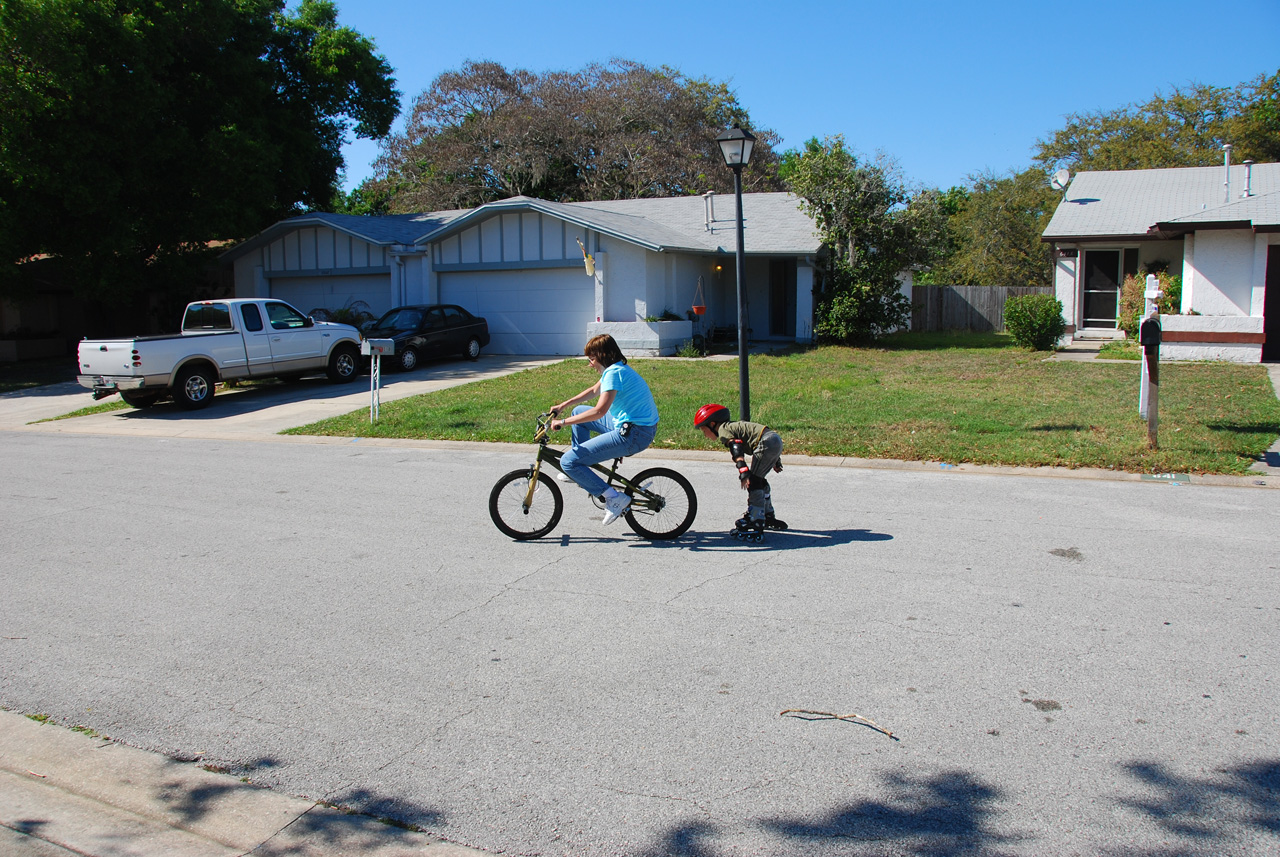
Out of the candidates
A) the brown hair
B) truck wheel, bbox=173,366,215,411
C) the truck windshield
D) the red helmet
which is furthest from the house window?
truck wheel, bbox=173,366,215,411

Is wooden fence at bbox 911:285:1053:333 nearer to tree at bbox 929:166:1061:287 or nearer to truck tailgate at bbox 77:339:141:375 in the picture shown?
tree at bbox 929:166:1061:287

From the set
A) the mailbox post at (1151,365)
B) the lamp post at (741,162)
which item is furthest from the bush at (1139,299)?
the lamp post at (741,162)

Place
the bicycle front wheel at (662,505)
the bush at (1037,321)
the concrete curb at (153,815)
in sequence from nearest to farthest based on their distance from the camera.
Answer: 1. the concrete curb at (153,815)
2. the bicycle front wheel at (662,505)
3. the bush at (1037,321)

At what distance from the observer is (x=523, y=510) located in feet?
23.7

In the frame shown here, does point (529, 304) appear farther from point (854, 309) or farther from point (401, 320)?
point (854, 309)

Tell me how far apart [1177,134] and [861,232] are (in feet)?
85.3

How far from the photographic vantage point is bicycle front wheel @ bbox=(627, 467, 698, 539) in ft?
23.0

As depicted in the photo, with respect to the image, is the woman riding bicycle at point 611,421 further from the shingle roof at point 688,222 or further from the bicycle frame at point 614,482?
the shingle roof at point 688,222

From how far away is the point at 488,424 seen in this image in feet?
43.6

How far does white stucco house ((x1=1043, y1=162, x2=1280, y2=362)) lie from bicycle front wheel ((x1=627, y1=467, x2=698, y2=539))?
Answer: 15.0 m

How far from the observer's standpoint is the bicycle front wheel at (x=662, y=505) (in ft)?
23.0

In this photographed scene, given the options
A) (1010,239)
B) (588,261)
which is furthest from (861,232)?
(1010,239)

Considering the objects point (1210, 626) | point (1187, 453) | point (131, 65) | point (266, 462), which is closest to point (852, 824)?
point (1210, 626)

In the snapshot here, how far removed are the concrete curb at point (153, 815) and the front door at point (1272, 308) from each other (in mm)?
20380
